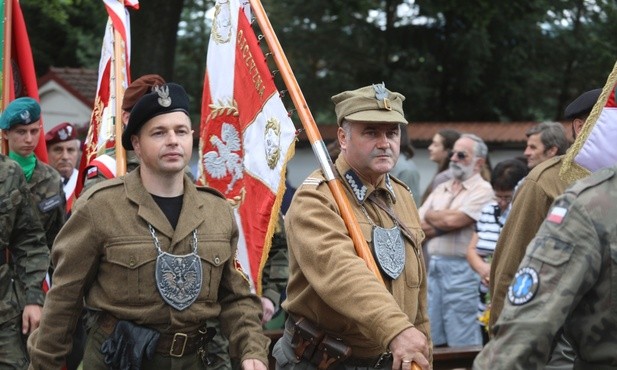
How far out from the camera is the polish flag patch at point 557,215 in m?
3.23

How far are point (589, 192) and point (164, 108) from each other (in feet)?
8.04

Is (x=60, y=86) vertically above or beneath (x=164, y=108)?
beneath

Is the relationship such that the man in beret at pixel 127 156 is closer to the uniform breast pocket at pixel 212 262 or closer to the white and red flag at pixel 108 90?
the white and red flag at pixel 108 90

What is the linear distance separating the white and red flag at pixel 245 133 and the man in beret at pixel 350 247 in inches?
35.8

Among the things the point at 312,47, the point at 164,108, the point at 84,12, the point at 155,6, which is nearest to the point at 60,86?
the point at 84,12

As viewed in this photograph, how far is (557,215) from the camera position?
324 centimetres

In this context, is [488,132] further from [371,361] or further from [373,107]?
[371,361]

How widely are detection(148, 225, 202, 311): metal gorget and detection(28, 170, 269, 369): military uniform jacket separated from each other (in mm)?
25

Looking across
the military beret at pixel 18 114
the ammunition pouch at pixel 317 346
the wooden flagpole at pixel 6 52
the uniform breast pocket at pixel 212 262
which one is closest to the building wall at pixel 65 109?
the wooden flagpole at pixel 6 52

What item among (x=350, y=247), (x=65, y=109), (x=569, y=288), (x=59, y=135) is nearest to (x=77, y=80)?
(x=65, y=109)

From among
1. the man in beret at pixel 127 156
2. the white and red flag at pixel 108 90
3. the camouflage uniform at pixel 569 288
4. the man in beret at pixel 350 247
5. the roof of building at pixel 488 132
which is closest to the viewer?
the camouflage uniform at pixel 569 288

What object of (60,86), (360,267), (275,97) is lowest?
(60,86)

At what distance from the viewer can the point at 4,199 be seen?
6.70 meters

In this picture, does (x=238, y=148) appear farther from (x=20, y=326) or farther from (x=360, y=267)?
(x=360, y=267)
